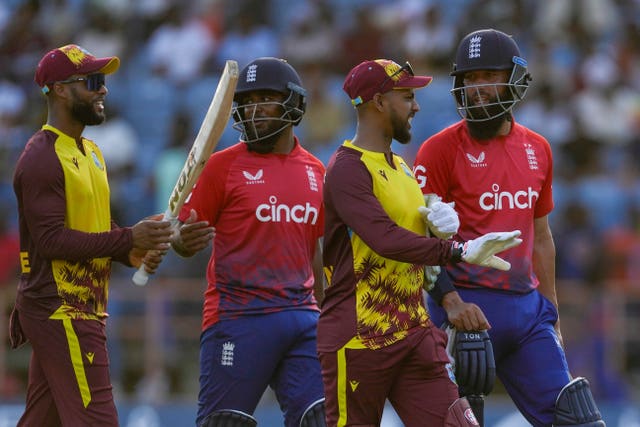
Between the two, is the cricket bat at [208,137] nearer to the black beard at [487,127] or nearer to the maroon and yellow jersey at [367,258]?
the maroon and yellow jersey at [367,258]

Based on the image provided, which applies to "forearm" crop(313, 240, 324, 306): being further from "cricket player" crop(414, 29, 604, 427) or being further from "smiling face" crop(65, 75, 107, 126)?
"smiling face" crop(65, 75, 107, 126)

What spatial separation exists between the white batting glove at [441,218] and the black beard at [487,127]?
76 cm

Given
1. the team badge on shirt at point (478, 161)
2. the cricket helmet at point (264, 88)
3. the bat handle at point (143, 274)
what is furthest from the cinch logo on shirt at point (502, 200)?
the bat handle at point (143, 274)

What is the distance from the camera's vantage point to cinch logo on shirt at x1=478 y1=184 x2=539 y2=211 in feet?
24.0

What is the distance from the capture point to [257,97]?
25.1 feet

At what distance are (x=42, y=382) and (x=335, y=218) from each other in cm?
180

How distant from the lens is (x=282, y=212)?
7555mm

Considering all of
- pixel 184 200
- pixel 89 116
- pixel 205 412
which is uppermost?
pixel 89 116

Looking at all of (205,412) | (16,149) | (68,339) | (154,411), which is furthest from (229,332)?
(16,149)

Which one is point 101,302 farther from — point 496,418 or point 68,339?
point 496,418

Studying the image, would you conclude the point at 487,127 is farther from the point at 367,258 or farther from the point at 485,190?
the point at 367,258

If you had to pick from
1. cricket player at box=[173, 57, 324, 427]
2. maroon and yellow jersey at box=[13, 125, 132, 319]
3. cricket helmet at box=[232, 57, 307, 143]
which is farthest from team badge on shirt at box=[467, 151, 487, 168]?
maroon and yellow jersey at box=[13, 125, 132, 319]

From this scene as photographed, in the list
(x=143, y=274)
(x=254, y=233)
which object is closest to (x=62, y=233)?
(x=143, y=274)

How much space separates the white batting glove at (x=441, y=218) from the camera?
6672 mm
